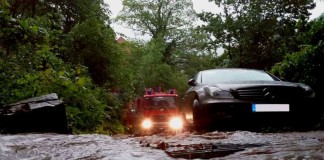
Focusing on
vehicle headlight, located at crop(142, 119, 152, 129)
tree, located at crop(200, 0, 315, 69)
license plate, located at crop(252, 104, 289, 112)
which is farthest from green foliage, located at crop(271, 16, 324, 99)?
tree, located at crop(200, 0, 315, 69)

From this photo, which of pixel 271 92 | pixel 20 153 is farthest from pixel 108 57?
pixel 20 153

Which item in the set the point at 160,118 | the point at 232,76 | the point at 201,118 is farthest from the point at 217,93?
the point at 160,118

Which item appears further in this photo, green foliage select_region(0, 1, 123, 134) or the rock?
green foliage select_region(0, 1, 123, 134)

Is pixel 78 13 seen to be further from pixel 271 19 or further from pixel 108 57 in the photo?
pixel 271 19

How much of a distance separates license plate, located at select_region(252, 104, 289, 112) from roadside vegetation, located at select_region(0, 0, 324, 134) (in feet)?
7.37

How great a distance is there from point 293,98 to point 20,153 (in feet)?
13.3

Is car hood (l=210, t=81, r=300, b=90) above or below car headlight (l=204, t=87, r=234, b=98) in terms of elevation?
above

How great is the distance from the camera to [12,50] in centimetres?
802

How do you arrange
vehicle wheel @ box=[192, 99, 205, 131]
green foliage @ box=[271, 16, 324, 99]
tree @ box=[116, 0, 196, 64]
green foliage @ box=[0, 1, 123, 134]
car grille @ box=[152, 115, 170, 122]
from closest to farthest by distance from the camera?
vehicle wheel @ box=[192, 99, 205, 131]
green foliage @ box=[0, 1, 123, 134]
green foliage @ box=[271, 16, 324, 99]
car grille @ box=[152, 115, 170, 122]
tree @ box=[116, 0, 196, 64]

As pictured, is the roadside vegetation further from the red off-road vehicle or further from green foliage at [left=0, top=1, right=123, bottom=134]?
the red off-road vehicle

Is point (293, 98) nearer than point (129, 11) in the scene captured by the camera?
Yes

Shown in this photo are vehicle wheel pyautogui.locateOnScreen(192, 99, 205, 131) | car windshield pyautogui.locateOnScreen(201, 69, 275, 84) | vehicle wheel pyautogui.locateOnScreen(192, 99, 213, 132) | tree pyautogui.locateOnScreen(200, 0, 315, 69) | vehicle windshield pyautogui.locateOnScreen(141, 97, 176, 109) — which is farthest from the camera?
tree pyautogui.locateOnScreen(200, 0, 315, 69)

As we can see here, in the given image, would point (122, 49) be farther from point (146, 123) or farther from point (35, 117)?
point (35, 117)

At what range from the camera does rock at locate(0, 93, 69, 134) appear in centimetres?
576
